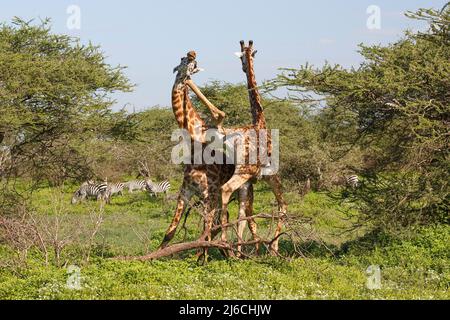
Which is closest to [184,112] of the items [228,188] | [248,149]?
[248,149]

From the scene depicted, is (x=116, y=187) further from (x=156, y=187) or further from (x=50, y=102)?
(x=50, y=102)

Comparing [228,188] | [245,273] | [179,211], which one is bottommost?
[245,273]

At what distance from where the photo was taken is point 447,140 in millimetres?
13258

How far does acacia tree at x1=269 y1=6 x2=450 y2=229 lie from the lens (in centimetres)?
1309

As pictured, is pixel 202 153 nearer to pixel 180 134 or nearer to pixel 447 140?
pixel 180 134

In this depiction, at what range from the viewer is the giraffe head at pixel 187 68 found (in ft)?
41.0

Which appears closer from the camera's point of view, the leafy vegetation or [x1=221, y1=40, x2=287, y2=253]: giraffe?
the leafy vegetation

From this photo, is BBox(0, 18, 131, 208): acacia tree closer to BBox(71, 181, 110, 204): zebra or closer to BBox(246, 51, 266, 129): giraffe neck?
BBox(246, 51, 266, 129): giraffe neck

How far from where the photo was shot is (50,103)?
17.2m

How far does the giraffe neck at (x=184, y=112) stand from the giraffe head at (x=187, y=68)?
14cm

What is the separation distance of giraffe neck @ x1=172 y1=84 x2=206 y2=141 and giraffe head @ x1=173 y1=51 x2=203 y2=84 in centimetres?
14

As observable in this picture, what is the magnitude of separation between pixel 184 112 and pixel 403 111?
3.59 metres

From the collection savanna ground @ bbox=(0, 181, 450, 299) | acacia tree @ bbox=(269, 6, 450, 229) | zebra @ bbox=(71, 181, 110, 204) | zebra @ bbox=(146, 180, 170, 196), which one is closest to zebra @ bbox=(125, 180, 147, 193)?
zebra @ bbox=(146, 180, 170, 196)
